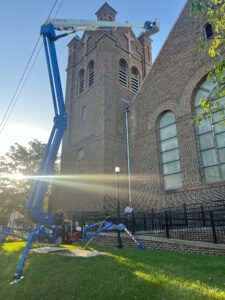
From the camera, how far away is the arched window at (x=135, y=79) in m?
23.6

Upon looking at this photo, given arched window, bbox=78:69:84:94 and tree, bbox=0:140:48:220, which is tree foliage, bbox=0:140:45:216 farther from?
arched window, bbox=78:69:84:94

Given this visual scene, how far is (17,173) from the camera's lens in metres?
31.6

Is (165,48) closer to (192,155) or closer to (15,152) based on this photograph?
(192,155)

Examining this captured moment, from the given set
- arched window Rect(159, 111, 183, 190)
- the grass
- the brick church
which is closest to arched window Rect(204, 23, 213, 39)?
the brick church

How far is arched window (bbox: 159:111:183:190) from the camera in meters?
14.3

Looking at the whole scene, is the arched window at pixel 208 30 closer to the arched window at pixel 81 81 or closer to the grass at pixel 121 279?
the arched window at pixel 81 81

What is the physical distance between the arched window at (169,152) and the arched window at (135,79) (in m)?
8.48

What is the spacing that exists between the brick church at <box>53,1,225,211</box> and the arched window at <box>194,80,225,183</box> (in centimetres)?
5

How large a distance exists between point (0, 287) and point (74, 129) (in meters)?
17.0

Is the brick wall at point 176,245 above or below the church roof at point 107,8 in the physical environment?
below

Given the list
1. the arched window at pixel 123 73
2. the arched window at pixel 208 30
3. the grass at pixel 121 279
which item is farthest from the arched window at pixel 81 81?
the grass at pixel 121 279

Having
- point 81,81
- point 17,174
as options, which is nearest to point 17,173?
point 17,174

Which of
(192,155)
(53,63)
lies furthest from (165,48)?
(53,63)

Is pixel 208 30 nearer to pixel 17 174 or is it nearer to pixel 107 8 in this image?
pixel 107 8
